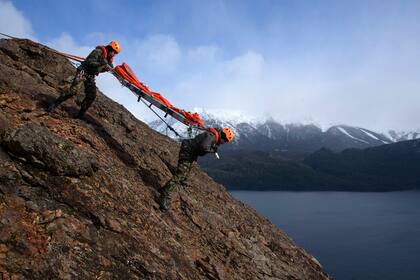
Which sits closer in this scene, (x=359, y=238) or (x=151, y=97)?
(x=151, y=97)

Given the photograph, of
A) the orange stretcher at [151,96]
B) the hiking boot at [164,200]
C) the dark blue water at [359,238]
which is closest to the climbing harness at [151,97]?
the orange stretcher at [151,96]

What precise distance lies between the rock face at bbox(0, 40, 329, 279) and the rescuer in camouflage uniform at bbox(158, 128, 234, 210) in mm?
934

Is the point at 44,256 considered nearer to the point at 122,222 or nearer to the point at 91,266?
the point at 91,266

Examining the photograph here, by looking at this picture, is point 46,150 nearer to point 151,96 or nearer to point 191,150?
point 191,150

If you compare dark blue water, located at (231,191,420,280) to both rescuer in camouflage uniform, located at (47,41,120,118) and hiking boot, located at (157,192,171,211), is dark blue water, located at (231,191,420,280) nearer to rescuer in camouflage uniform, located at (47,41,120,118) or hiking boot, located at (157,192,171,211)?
hiking boot, located at (157,192,171,211)

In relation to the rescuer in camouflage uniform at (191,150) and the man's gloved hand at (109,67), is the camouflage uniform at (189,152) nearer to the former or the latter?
the rescuer in camouflage uniform at (191,150)

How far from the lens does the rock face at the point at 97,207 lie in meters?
9.68

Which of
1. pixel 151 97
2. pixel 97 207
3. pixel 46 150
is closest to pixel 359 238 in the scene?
pixel 151 97

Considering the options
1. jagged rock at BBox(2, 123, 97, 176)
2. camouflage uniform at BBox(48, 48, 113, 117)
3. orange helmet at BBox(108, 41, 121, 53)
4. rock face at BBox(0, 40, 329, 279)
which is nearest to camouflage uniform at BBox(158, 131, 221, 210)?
rock face at BBox(0, 40, 329, 279)

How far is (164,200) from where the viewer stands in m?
15.2

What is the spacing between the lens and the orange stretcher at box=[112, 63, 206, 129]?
54.9ft

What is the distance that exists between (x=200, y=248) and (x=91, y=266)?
21.5 ft

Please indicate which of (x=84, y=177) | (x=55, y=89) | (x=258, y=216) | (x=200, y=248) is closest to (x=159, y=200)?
(x=200, y=248)

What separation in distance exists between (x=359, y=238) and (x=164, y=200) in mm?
118055
